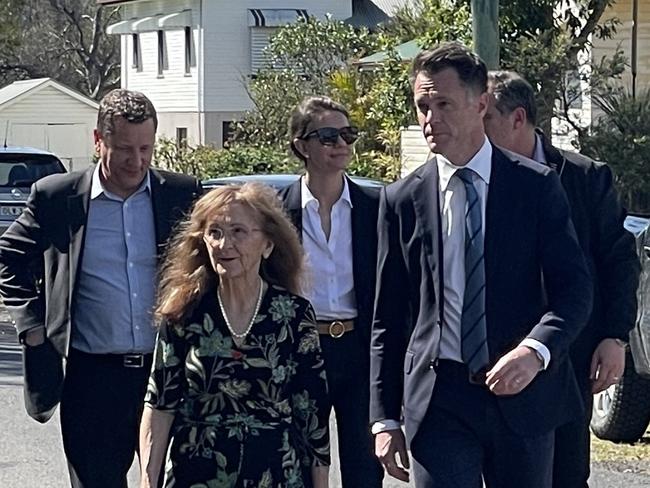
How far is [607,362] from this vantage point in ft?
18.1

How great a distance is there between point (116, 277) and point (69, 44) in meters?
67.9

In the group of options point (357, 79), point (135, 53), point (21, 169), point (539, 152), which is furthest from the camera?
point (135, 53)

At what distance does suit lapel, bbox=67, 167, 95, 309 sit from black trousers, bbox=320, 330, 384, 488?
1007 millimetres

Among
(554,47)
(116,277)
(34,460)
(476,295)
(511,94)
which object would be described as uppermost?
(511,94)

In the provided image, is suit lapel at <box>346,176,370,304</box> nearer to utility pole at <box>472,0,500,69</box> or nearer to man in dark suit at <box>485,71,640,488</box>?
man in dark suit at <box>485,71,640,488</box>

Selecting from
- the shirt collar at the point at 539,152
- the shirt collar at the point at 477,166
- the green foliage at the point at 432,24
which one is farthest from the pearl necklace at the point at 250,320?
the green foliage at the point at 432,24

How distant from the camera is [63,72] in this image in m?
74.6

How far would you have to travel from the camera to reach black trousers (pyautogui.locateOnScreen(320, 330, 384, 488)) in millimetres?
6066

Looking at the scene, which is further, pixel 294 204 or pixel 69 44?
pixel 69 44

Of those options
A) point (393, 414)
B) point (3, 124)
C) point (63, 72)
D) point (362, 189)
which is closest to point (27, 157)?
point (362, 189)

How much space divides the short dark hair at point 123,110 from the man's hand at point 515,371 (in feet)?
5.74

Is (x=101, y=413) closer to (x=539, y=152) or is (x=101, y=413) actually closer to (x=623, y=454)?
(x=539, y=152)

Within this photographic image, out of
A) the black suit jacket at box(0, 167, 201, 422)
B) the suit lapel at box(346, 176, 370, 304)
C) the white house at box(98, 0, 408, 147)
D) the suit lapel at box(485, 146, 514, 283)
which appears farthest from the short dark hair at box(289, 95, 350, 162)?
the white house at box(98, 0, 408, 147)

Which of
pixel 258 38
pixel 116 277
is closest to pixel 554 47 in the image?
pixel 116 277
